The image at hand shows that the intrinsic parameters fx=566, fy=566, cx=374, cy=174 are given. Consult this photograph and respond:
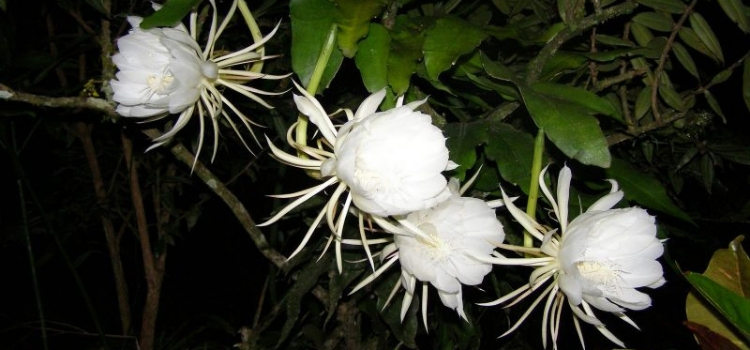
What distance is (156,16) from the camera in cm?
70

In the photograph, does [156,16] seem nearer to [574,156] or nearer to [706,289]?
[574,156]

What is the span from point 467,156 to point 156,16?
43 cm

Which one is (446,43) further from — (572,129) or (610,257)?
(610,257)

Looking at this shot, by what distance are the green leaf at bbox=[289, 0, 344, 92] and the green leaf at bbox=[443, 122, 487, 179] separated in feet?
0.61

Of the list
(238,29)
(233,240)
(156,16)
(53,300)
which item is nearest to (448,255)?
(156,16)

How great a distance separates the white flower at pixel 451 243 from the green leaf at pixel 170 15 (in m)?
0.38

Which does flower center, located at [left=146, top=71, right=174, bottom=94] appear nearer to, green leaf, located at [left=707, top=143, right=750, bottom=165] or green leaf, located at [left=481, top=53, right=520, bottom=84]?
green leaf, located at [left=481, top=53, right=520, bottom=84]

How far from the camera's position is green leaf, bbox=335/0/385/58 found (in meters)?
0.68

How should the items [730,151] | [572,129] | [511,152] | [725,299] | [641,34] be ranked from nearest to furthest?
[725,299] < [572,129] < [511,152] < [641,34] < [730,151]

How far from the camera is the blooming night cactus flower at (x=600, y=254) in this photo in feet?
2.27

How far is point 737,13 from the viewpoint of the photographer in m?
0.95

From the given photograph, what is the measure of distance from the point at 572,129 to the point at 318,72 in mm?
315

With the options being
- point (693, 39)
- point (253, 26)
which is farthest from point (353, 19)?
point (693, 39)

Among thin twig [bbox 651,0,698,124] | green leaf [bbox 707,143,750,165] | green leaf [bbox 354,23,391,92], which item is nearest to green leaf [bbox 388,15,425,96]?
green leaf [bbox 354,23,391,92]
